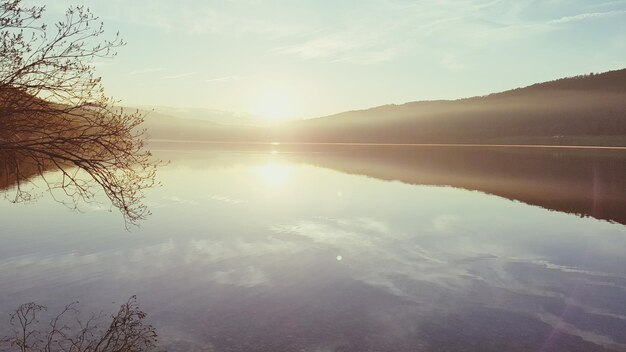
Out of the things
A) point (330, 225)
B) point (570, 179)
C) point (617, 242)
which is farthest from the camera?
point (570, 179)

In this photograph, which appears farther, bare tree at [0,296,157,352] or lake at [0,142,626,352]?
lake at [0,142,626,352]

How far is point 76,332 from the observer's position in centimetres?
1322

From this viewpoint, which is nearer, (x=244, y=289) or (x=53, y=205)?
(x=244, y=289)

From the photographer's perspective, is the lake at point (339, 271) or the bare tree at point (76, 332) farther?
the lake at point (339, 271)

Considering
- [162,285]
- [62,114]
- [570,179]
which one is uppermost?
[62,114]

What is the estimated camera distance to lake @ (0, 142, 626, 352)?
43.8 ft

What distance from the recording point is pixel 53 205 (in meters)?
37.2

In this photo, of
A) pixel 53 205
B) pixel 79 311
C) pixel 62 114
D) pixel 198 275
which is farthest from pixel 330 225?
pixel 53 205

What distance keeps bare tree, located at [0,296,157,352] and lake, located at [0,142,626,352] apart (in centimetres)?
50

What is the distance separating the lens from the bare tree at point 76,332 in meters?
12.3

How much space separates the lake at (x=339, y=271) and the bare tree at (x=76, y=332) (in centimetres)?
50

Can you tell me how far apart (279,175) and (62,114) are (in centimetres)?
5125

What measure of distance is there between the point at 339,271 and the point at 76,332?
1000cm

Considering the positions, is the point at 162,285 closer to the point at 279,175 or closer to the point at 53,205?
the point at 53,205
